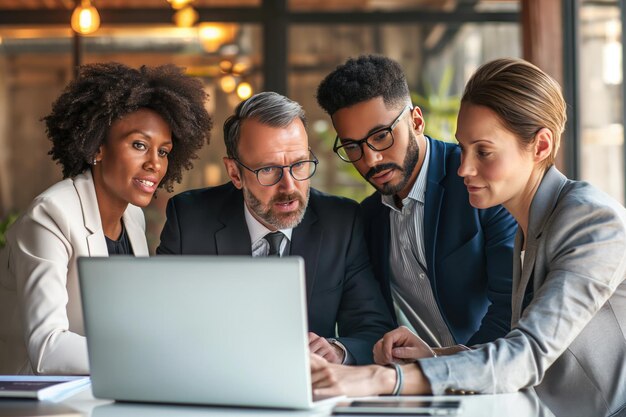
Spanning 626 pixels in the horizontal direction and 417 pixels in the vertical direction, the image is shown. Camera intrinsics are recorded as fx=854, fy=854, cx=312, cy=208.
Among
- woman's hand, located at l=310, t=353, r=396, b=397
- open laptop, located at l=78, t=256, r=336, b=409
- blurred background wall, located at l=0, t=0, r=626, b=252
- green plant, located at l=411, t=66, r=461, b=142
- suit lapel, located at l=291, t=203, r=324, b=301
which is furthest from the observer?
blurred background wall, located at l=0, t=0, r=626, b=252

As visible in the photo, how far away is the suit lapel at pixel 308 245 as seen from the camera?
9.11 feet

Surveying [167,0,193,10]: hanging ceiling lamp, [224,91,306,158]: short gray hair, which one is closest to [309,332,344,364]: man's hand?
[224,91,306,158]: short gray hair

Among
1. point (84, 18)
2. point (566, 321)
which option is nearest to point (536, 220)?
point (566, 321)

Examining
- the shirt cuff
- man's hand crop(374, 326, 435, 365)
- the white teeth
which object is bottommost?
the shirt cuff

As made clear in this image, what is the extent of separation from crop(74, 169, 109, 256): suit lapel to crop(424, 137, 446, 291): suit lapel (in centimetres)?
103

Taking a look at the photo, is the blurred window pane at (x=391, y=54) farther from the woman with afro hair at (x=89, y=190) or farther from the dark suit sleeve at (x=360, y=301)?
the dark suit sleeve at (x=360, y=301)

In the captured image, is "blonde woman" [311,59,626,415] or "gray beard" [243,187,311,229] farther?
"gray beard" [243,187,311,229]

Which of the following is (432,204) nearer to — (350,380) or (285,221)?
(285,221)


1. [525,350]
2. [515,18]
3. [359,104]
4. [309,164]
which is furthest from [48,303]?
[515,18]

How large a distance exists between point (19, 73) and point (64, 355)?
17.5 ft

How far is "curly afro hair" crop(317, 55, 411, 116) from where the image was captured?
2.76 meters

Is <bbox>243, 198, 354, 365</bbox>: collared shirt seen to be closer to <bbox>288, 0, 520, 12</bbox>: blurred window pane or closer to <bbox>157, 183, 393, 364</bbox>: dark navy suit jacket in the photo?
<bbox>157, 183, 393, 364</bbox>: dark navy suit jacket

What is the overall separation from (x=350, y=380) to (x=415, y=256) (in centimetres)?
109

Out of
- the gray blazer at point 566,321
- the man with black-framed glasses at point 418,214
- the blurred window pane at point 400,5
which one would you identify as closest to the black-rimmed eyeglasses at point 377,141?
the man with black-framed glasses at point 418,214
